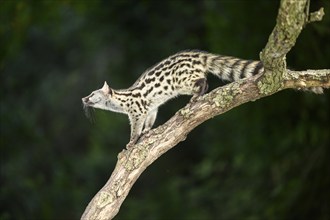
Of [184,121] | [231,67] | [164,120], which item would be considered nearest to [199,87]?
[231,67]

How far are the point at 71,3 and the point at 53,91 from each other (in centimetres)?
615

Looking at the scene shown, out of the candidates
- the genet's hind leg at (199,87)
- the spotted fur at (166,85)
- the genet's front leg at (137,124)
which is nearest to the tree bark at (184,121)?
the genet's hind leg at (199,87)

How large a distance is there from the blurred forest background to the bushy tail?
3421mm

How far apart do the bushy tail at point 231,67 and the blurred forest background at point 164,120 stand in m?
3.42

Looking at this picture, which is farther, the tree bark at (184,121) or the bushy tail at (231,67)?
the bushy tail at (231,67)

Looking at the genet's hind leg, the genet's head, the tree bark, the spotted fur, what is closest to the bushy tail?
the spotted fur

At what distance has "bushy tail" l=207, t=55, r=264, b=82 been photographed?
8.60 m

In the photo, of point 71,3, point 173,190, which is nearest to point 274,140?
point 173,190

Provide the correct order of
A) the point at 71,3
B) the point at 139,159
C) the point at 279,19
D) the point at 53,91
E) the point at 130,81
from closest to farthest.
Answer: the point at 279,19 < the point at 139,159 < the point at 71,3 < the point at 130,81 < the point at 53,91

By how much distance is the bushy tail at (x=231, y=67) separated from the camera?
8.60 metres

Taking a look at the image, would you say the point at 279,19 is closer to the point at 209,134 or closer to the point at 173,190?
the point at 173,190

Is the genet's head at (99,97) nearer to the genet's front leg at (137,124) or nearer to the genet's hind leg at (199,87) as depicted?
the genet's front leg at (137,124)

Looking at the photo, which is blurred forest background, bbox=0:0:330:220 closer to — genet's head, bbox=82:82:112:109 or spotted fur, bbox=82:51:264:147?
spotted fur, bbox=82:51:264:147

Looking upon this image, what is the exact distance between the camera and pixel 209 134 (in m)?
19.2
